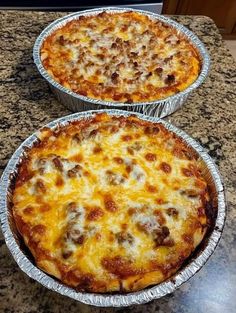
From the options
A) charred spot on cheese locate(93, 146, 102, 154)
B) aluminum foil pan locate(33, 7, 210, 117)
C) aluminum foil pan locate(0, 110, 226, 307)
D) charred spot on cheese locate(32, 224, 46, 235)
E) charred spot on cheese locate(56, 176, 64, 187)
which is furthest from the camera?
aluminum foil pan locate(33, 7, 210, 117)

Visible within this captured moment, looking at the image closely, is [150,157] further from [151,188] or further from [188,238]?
[188,238]

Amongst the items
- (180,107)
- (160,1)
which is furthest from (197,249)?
(160,1)

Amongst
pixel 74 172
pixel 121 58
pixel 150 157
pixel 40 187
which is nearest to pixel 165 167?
pixel 150 157

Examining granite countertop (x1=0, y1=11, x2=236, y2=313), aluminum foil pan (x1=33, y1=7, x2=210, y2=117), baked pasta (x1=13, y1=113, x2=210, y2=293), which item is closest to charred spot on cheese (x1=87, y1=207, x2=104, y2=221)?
baked pasta (x1=13, y1=113, x2=210, y2=293)

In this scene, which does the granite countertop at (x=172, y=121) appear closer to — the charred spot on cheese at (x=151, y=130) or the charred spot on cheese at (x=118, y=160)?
the charred spot on cheese at (x=151, y=130)

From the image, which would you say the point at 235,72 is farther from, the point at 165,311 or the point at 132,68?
the point at 165,311

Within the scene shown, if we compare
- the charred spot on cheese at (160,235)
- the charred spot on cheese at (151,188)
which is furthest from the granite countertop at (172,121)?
the charred spot on cheese at (151,188)

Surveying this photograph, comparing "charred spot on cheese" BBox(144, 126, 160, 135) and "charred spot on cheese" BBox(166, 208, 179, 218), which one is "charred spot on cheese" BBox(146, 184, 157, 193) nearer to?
"charred spot on cheese" BBox(166, 208, 179, 218)
